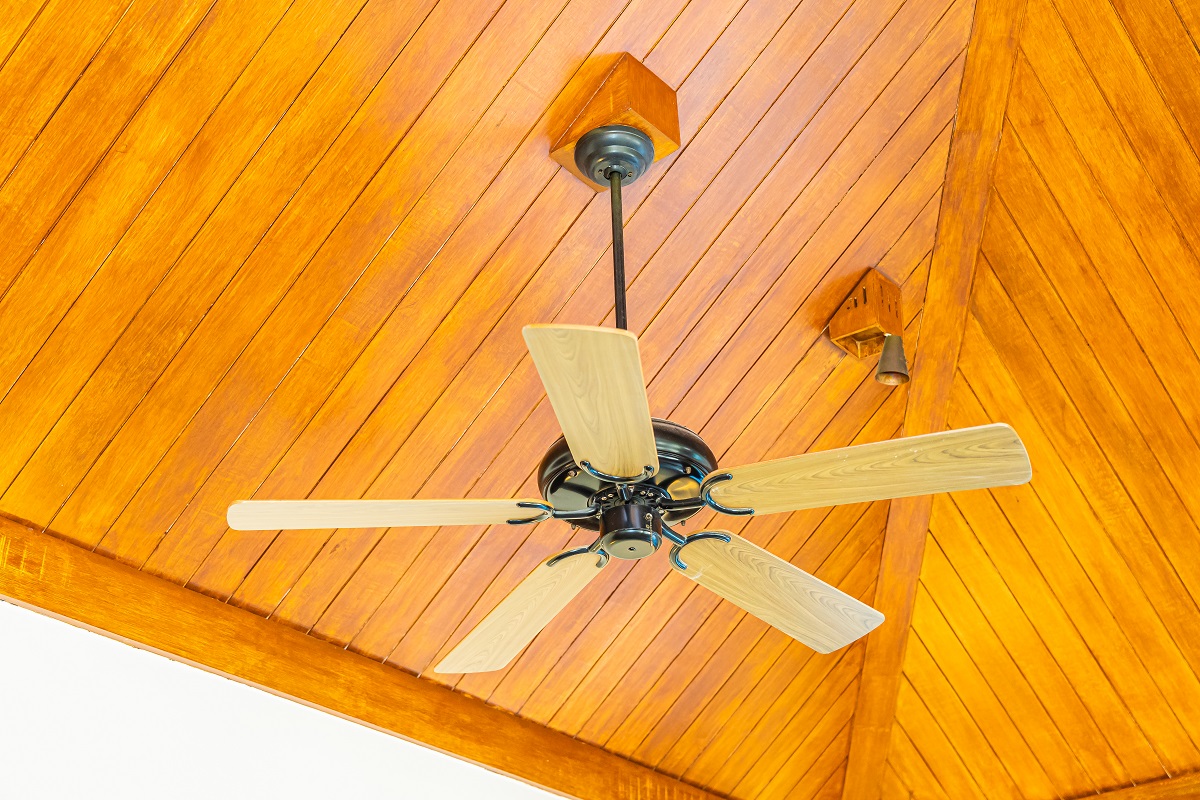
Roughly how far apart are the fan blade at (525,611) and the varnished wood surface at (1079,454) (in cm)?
166

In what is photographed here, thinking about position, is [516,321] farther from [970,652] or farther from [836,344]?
[970,652]

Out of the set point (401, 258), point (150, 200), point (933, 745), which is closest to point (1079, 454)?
point (933, 745)

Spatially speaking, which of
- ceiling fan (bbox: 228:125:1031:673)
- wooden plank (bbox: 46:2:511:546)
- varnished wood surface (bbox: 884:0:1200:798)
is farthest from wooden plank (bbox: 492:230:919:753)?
wooden plank (bbox: 46:2:511:546)

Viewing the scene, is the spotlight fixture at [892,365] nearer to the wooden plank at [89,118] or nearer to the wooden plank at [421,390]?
the wooden plank at [421,390]

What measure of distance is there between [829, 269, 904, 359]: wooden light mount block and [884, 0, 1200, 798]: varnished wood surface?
1.05 feet

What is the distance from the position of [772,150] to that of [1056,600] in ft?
5.95

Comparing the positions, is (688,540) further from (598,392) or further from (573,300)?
(573,300)

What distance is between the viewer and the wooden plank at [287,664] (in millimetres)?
2562

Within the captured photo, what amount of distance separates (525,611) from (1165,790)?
2.57 m

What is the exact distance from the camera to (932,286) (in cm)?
304

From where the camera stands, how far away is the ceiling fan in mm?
1637

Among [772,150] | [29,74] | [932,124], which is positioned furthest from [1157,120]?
[29,74]

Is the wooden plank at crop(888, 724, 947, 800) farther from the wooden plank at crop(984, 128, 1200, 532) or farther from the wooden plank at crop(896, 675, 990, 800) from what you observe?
the wooden plank at crop(984, 128, 1200, 532)

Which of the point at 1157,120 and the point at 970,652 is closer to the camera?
the point at 1157,120
